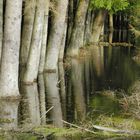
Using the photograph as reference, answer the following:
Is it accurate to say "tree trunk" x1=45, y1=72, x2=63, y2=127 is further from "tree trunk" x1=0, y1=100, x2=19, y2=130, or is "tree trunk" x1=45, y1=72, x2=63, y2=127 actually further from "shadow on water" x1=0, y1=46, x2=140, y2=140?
"tree trunk" x1=0, y1=100, x2=19, y2=130

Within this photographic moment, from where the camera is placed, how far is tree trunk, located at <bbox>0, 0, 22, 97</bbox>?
1811 cm

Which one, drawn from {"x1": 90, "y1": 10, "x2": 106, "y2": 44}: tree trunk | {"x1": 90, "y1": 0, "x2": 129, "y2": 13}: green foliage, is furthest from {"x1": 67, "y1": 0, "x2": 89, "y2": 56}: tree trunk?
{"x1": 90, "y1": 10, "x2": 106, "y2": 44}: tree trunk

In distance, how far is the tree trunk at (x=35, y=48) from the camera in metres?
23.0

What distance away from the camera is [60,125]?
14922mm

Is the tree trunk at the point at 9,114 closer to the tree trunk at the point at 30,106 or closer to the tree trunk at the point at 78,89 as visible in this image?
the tree trunk at the point at 30,106

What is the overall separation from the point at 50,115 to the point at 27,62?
22.7 ft

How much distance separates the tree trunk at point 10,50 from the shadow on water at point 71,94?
650 mm

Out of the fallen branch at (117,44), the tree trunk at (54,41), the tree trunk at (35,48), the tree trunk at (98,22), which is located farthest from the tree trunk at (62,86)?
the fallen branch at (117,44)

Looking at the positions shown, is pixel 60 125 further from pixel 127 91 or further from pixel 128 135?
pixel 127 91

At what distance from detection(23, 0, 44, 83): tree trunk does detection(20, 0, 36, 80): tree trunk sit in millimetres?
260

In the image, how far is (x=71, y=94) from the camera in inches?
843

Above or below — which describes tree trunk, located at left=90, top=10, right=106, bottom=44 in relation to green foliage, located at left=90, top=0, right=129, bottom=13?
below

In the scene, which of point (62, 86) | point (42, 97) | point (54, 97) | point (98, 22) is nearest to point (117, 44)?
point (98, 22)

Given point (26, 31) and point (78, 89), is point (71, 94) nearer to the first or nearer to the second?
point (78, 89)
